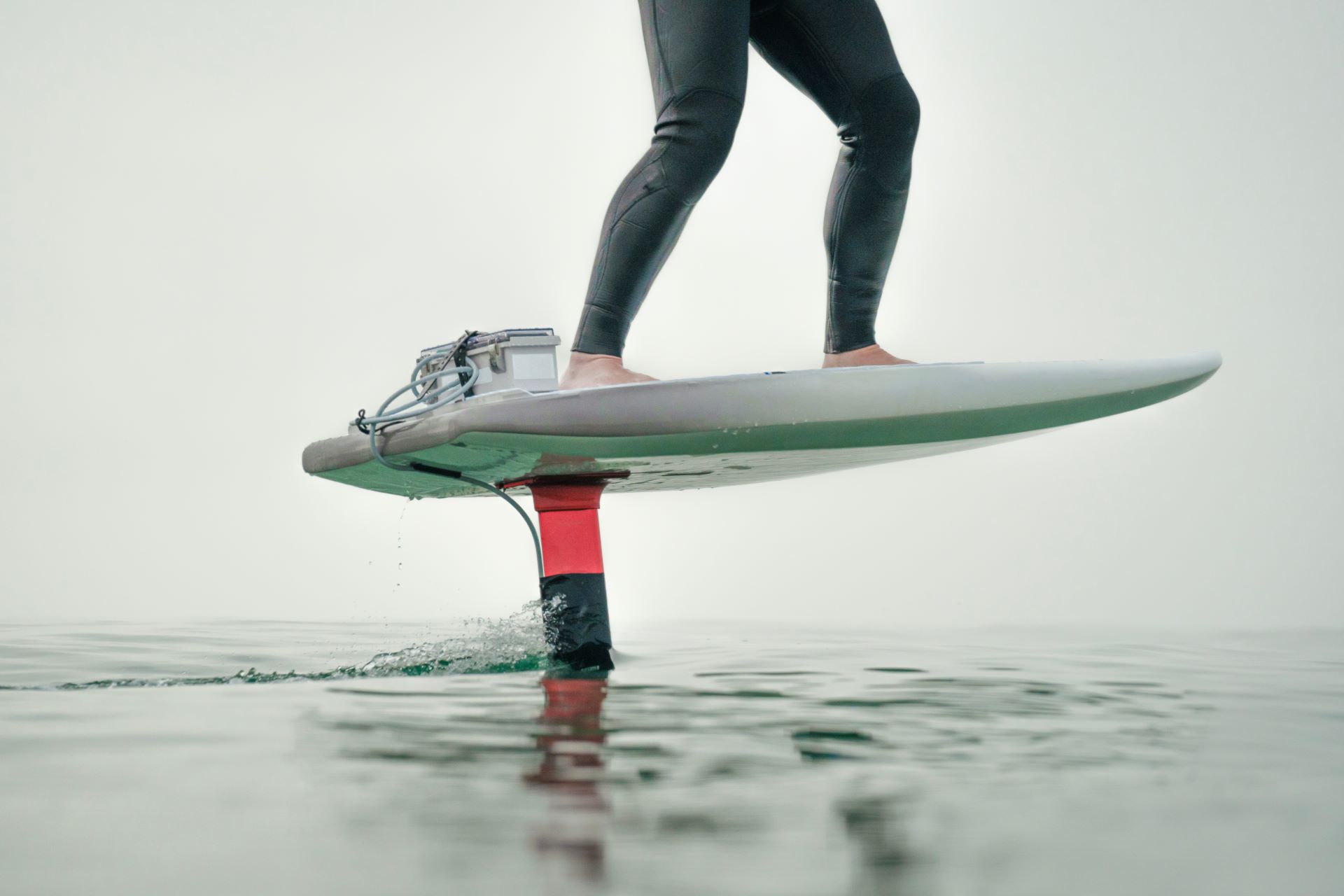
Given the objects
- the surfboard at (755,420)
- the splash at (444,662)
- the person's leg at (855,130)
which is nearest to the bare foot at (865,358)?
the person's leg at (855,130)

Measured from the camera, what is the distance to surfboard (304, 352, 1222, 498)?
1289 millimetres

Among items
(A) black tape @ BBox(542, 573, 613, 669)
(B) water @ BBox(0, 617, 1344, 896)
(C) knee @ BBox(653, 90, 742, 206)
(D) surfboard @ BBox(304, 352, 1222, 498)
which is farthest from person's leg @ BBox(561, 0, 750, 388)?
(B) water @ BBox(0, 617, 1344, 896)

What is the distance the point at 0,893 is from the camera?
19.8 inches

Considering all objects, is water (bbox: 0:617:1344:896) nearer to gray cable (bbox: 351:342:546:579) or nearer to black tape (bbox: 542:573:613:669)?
black tape (bbox: 542:573:613:669)

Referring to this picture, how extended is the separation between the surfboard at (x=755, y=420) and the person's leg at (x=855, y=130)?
14cm

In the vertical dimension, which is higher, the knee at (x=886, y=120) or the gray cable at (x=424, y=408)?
the knee at (x=886, y=120)

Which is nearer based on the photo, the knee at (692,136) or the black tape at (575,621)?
the knee at (692,136)

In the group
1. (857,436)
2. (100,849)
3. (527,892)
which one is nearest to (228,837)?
(100,849)

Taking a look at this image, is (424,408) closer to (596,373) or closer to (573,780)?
(596,373)

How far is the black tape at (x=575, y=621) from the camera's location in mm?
1521

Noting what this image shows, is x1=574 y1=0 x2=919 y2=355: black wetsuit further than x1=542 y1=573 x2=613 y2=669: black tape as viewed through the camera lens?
No

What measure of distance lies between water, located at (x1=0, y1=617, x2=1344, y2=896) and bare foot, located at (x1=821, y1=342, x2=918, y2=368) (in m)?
0.41

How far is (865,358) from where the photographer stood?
5.05ft

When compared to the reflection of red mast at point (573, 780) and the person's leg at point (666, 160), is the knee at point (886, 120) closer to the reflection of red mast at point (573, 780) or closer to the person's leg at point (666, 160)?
the person's leg at point (666, 160)
